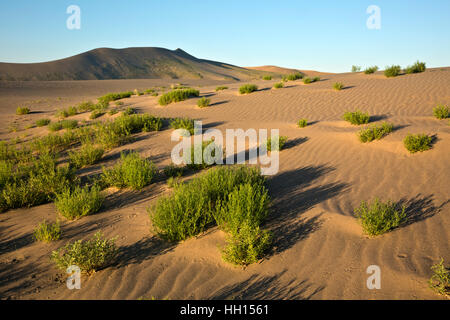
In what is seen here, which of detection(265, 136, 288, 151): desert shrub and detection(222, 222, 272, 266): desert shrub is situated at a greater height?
detection(265, 136, 288, 151): desert shrub

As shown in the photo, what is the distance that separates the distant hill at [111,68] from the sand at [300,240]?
185 feet

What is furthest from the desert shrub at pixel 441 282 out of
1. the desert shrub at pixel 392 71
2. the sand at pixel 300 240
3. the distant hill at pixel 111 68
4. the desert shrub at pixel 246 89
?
the distant hill at pixel 111 68

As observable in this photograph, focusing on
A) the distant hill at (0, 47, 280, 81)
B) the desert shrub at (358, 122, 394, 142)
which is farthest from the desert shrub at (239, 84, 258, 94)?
the distant hill at (0, 47, 280, 81)

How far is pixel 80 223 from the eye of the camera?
12.7 feet

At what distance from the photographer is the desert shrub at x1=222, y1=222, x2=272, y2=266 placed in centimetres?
282

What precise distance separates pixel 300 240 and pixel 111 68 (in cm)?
8075

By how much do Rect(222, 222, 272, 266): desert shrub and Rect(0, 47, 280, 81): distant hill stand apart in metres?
58.8

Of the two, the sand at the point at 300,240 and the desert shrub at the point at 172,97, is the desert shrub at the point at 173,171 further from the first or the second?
the desert shrub at the point at 172,97

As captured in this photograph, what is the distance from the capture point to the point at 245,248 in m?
2.93

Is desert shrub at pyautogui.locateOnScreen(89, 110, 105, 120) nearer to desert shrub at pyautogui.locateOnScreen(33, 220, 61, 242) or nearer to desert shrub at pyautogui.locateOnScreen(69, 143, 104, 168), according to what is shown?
desert shrub at pyautogui.locateOnScreen(69, 143, 104, 168)

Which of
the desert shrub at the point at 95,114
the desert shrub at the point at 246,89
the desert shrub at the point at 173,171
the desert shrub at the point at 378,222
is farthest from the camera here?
the desert shrub at the point at 246,89

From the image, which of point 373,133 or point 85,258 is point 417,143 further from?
point 85,258

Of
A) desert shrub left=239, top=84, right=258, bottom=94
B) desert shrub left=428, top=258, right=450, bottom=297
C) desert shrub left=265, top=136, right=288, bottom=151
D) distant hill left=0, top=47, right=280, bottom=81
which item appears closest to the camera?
desert shrub left=428, top=258, right=450, bottom=297

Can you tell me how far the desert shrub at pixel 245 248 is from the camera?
2.82m
